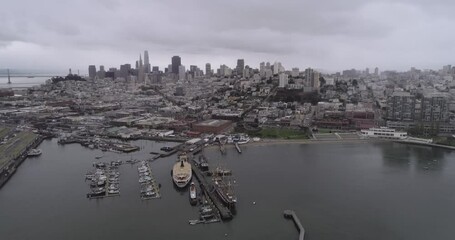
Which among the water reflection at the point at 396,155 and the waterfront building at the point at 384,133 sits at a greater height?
the waterfront building at the point at 384,133

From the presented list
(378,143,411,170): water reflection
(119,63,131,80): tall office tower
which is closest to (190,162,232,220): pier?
(378,143,411,170): water reflection

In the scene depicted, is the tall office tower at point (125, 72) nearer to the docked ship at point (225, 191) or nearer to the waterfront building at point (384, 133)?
the waterfront building at point (384, 133)

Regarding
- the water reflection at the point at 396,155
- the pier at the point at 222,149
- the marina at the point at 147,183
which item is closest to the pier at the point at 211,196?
the marina at the point at 147,183

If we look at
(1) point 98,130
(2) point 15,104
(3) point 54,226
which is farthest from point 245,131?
(2) point 15,104

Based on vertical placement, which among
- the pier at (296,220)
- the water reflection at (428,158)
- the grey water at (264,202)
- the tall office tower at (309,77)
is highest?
the tall office tower at (309,77)

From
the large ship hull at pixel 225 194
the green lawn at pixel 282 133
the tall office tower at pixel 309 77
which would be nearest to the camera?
the large ship hull at pixel 225 194

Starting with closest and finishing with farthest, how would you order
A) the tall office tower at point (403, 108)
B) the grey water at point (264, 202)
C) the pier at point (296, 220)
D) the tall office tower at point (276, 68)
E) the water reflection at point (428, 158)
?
the pier at point (296, 220), the grey water at point (264, 202), the water reflection at point (428, 158), the tall office tower at point (403, 108), the tall office tower at point (276, 68)
